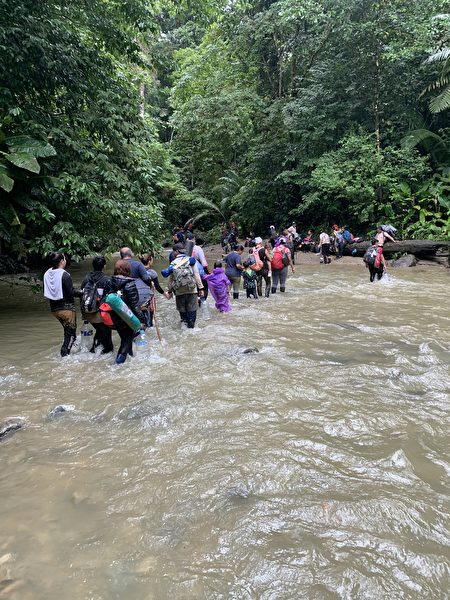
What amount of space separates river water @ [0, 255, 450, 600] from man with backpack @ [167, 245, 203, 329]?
1.43 meters

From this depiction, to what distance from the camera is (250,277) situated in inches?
445

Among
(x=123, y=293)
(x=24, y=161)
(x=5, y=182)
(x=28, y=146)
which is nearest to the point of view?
(x=123, y=293)

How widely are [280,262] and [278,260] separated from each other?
9 centimetres

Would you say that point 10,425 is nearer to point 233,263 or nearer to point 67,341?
point 67,341

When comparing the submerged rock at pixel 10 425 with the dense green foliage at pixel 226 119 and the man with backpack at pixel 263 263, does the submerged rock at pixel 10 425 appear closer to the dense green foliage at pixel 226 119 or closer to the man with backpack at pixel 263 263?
the dense green foliage at pixel 226 119

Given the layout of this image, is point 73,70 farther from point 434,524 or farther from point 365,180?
point 365,180

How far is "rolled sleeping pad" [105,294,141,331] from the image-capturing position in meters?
5.82

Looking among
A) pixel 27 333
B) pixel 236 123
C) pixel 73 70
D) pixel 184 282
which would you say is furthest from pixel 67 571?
pixel 236 123

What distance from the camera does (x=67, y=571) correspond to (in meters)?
2.44

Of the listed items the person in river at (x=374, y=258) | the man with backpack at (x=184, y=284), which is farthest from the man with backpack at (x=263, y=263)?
the man with backpack at (x=184, y=284)

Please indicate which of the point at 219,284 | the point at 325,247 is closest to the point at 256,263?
the point at 219,284

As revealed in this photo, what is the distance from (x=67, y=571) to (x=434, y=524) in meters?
2.31

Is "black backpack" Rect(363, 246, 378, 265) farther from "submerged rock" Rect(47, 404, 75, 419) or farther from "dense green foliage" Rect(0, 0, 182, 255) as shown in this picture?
"submerged rock" Rect(47, 404, 75, 419)

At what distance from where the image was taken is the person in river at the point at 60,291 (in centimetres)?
645
